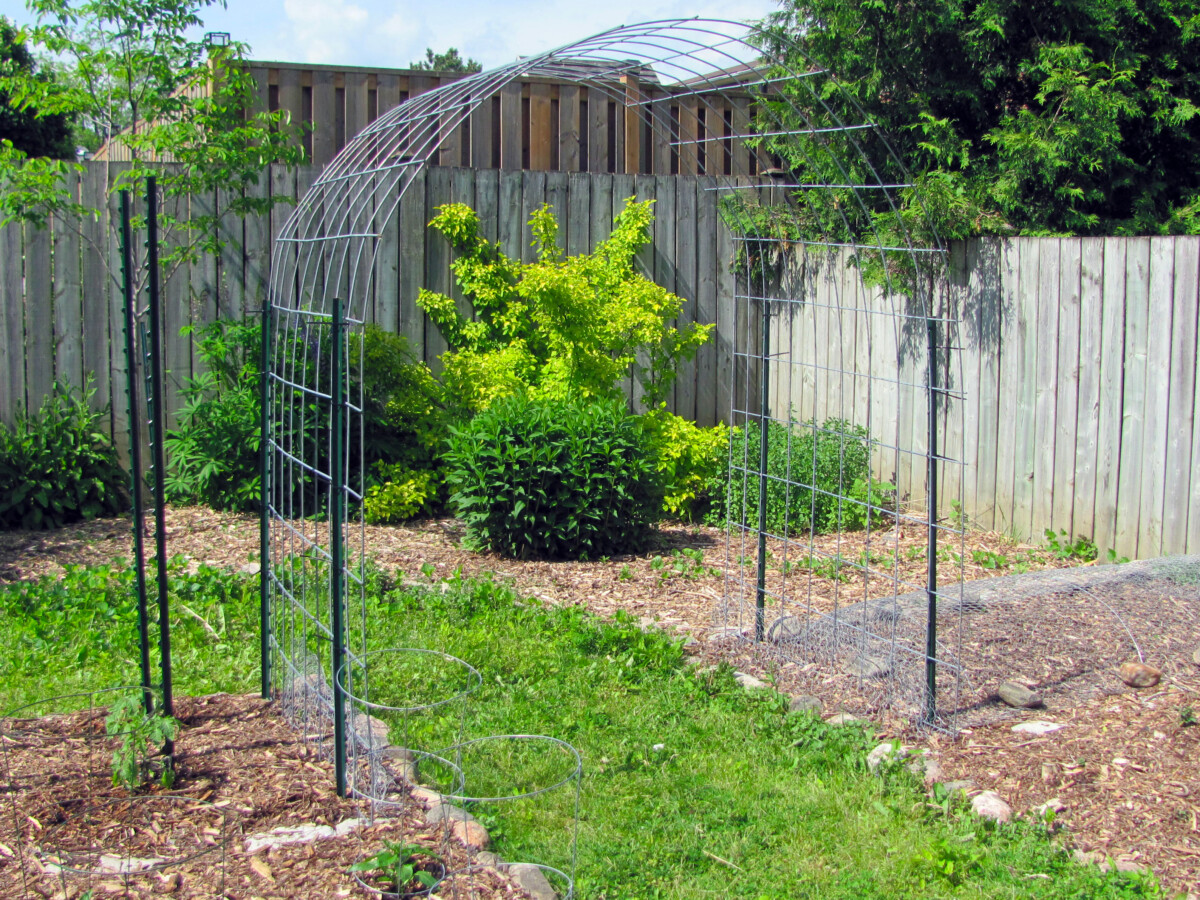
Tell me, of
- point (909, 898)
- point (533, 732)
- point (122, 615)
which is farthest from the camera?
point (122, 615)

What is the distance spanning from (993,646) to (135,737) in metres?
3.24

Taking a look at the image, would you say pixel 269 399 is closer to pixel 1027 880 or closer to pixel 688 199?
pixel 1027 880

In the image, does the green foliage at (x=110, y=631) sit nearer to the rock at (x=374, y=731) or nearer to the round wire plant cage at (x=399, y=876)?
the rock at (x=374, y=731)

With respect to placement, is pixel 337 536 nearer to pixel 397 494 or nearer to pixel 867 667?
pixel 867 667

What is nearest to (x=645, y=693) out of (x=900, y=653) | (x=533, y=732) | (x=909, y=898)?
(x=533, y=732)

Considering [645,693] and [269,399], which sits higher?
[269,399]

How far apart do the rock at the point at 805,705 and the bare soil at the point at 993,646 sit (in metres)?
0.06

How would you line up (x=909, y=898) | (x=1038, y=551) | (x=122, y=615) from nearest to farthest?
(x=909, y=898), (x=122, y=615), (x=1038, y=551)

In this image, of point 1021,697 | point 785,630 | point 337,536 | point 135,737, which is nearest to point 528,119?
point 785,630

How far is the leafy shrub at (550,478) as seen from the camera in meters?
6.00

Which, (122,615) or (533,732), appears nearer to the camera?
(533,732)

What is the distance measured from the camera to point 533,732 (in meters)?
3.88

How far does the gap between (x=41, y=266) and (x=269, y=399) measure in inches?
152

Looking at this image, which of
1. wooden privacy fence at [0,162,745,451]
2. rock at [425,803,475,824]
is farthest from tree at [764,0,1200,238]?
rock at [425,803,475,824]
